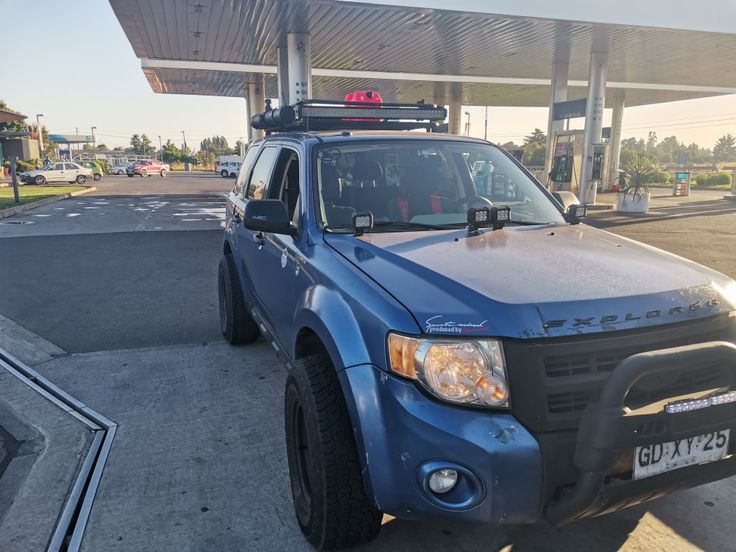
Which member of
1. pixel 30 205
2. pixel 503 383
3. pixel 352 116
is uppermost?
pixel 352 116

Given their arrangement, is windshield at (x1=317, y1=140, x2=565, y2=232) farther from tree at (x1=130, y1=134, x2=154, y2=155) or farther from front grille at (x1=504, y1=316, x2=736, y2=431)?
tree at (x1=130, y1=134, x2=154, y2=155)

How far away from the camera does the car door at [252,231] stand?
4.22 metres

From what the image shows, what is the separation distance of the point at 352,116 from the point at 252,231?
50.1 inches

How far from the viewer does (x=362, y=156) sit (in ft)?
11.6

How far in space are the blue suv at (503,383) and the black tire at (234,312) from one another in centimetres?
229

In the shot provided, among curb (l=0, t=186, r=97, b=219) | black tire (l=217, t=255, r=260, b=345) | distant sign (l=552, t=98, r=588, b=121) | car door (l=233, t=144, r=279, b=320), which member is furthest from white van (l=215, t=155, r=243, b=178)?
car door (l=233, t=144, r=279, b=320)

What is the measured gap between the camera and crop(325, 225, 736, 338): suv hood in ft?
6.66

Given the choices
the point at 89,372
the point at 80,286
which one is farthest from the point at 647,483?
the point at 80,286

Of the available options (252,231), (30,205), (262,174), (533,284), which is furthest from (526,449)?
(30,205)

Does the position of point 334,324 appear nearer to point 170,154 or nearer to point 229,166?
point 229,166

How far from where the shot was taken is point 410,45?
62.0 feet

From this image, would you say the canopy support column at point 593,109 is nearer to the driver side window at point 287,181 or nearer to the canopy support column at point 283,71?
the canopy support column at point 283,71

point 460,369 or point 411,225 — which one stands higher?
point 411,225

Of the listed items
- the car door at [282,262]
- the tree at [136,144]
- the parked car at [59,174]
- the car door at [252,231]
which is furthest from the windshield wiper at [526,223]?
the tree at [136,144]
